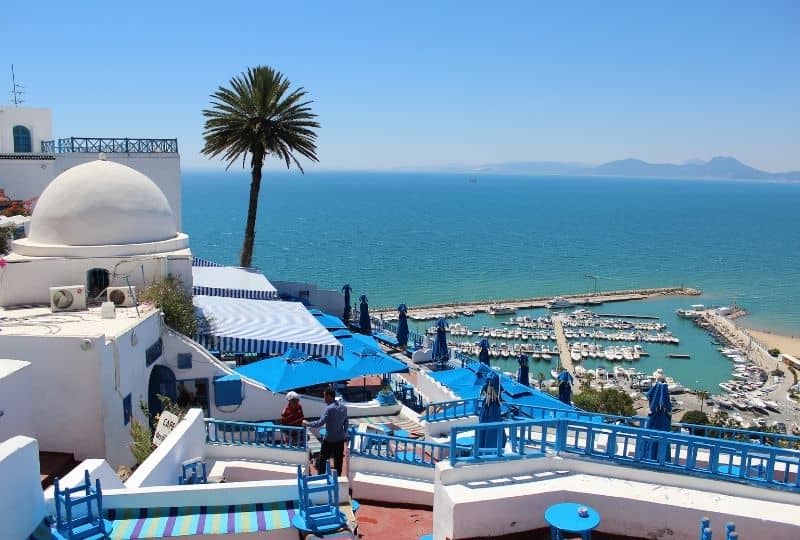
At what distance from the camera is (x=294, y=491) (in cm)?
739

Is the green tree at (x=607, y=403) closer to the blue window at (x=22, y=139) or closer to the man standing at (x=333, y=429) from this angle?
the man standing at (x=333, y=429)

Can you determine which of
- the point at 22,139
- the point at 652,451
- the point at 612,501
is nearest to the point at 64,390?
the point at 612,501

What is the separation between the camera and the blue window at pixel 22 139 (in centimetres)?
3123

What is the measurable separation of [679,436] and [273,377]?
10.0 meters

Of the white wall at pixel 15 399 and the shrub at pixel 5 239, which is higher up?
the shrub at pixel 5 239

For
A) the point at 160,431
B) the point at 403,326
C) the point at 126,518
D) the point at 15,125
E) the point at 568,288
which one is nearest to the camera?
the point at 126,518

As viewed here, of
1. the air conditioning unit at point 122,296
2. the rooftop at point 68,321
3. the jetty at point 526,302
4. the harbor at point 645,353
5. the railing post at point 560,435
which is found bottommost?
the harbor at point 645,353

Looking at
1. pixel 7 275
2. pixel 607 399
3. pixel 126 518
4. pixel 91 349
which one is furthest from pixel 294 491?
pixel 607 399

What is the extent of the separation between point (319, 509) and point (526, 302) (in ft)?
224

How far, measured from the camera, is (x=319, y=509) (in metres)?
7.14

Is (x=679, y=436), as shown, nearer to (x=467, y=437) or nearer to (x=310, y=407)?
(x=467, y=437)

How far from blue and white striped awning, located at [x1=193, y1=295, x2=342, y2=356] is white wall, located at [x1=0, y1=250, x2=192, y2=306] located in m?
2.14

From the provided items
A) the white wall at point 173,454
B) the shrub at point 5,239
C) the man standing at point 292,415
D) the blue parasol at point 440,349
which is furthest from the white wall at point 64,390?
the blue parasol at point 440,349

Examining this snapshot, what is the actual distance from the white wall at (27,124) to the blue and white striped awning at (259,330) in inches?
720
